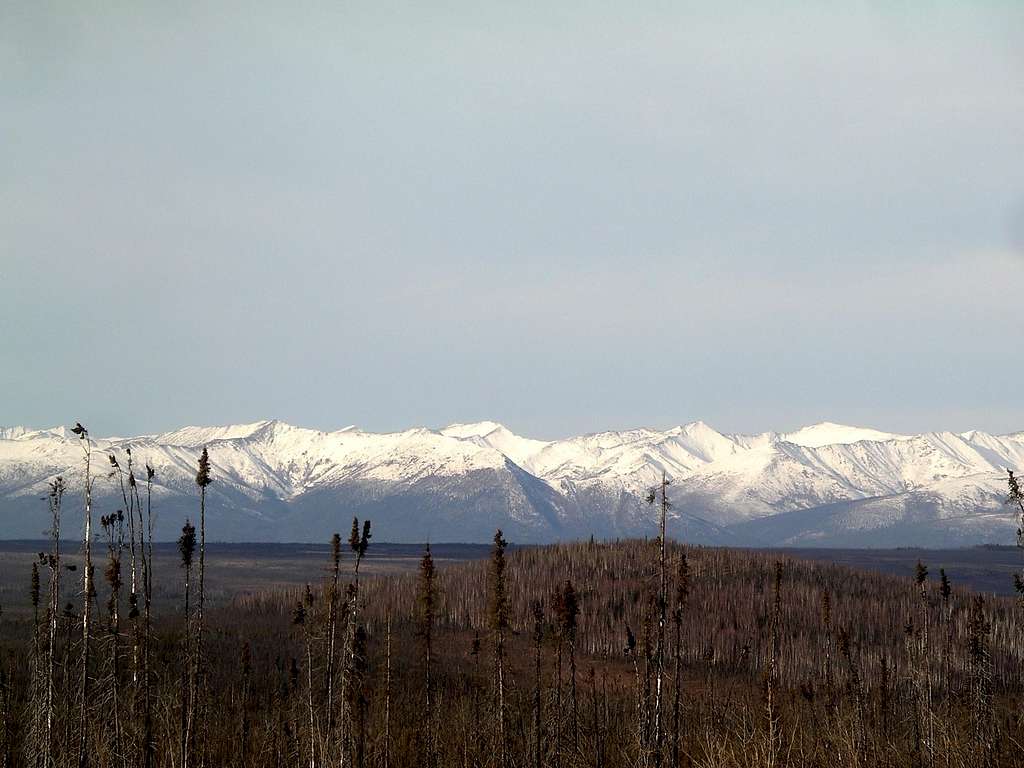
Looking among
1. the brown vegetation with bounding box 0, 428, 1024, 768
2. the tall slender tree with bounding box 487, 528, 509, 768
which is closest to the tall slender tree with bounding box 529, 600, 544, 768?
the brown vegetation with bounding box 0, 428, 1024, 768

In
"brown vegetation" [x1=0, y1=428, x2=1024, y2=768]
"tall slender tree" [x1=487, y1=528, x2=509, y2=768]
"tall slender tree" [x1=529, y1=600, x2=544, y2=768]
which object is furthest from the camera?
"tall slender tree" [x1=487, y1=528, x2=509, y2=768]

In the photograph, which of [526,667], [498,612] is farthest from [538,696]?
[526,667]

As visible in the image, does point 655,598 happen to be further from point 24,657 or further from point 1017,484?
point 24,657

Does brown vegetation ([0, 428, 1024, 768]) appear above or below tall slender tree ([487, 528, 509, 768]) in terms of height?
below

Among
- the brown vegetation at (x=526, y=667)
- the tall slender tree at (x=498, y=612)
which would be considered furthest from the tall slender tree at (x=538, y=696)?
the tall slender tree at (x=498, y=612)

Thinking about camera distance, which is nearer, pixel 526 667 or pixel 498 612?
pixel 498 612

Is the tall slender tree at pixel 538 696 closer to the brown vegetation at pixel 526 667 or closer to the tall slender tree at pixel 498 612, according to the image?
the brown vegetation at pixel 526 667

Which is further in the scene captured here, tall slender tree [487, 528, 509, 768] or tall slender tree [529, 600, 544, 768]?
tall slender tree [487, 528, 509, 768]

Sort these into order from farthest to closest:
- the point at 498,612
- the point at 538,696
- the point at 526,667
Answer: the point at 526,667
the point at 498,612
the point at 538,696

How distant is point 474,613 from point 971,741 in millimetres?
59550

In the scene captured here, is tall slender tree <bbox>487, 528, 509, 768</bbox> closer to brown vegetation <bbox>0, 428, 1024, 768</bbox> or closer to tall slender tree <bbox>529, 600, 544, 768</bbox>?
brown vegetation <bbox>0, 428, 1024, 768</bbox>

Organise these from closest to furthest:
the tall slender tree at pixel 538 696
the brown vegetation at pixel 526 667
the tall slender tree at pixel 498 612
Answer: the tall slender tree at pixel 538 696, the brown vegetation at pixel 526 667, the tall slender tree at pixel 498 612

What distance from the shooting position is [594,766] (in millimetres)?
25766

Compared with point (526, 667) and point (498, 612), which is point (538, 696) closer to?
point (498, 612)
